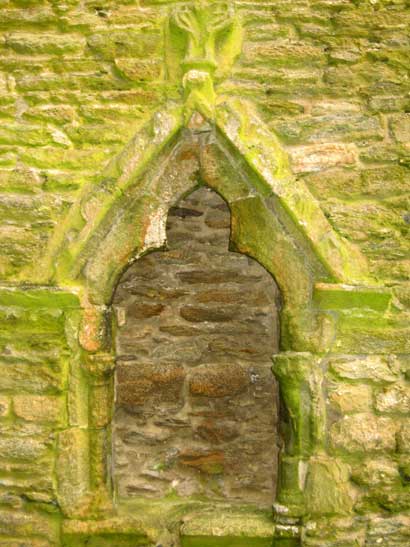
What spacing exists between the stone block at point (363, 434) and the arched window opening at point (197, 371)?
0.67 meters

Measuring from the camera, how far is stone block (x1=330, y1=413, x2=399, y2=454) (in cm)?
304

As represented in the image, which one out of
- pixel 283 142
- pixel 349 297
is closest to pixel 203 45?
pixel 283 142

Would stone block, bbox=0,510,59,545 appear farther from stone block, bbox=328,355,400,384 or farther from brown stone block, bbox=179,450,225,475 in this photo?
stone block, bbox=328,355,400,384

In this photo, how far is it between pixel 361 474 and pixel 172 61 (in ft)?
8.22

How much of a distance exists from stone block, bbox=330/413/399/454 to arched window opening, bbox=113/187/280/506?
2.21 feet

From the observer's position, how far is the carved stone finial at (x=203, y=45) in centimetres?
310

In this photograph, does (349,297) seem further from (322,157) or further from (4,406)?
(4,406)

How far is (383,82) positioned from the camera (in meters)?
3.16

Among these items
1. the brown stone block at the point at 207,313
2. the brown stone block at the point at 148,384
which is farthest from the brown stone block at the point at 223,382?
the brown stone block at the point at 207,313

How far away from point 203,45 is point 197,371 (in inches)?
78.2

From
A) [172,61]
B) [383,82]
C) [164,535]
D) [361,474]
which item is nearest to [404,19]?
[383,82]

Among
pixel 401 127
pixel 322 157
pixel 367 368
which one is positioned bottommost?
pixel 367 368

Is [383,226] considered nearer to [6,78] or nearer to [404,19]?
[404,19]

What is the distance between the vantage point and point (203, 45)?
3.13 metres
